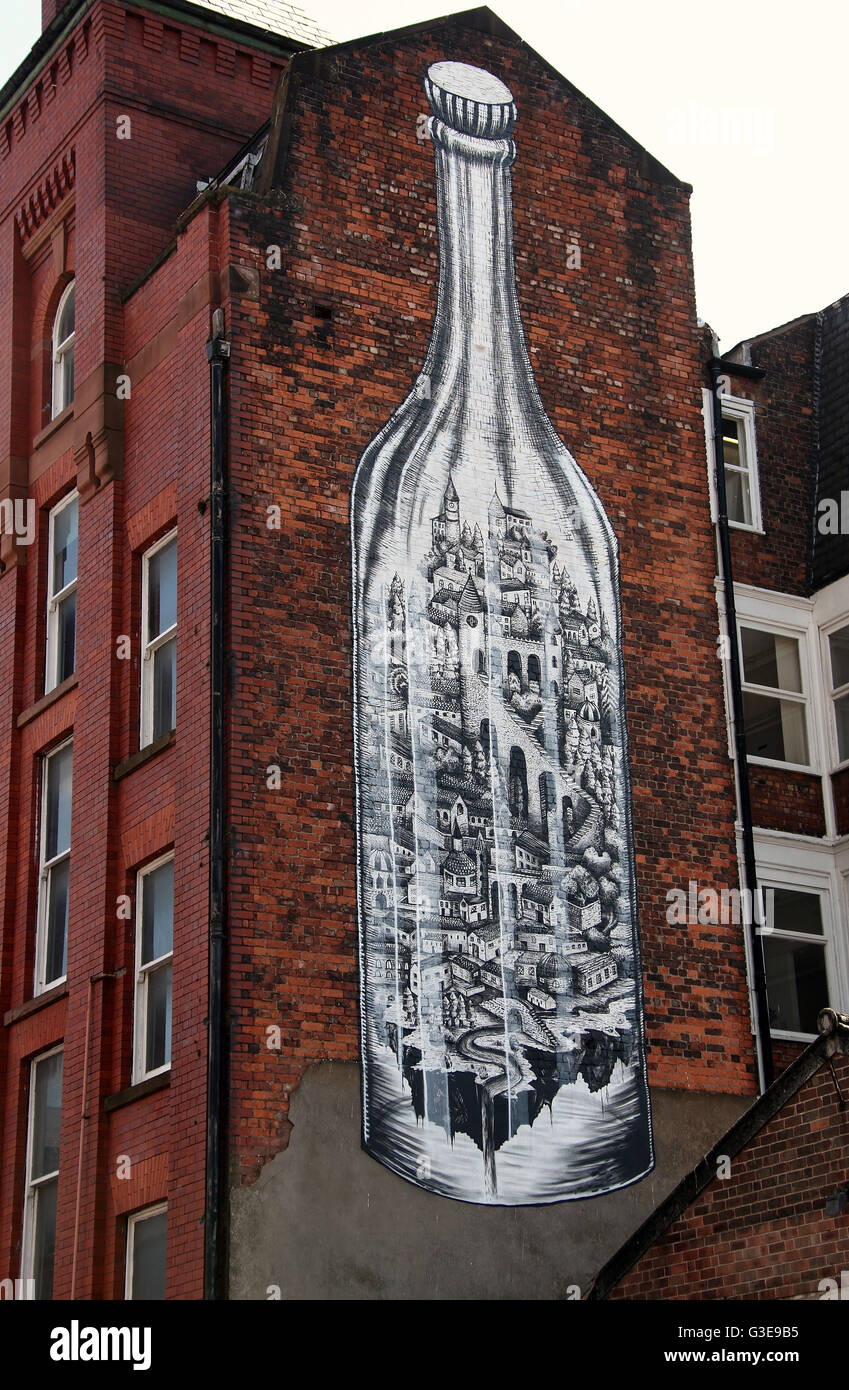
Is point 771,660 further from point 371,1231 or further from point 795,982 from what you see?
point 371,1231

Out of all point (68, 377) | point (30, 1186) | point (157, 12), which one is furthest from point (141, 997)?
point (157, 12)

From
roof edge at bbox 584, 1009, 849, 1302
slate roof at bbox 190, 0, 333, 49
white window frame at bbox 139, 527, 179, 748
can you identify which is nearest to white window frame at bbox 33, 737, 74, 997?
white window frame at bbox 139, 527, 179, 748

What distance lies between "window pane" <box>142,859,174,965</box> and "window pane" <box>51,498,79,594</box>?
495 cm

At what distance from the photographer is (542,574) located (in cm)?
2269

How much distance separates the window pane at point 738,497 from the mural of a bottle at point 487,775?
121 inches

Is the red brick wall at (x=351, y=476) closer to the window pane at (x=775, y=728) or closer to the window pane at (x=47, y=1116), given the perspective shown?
the window pane at (x=775, y=728)

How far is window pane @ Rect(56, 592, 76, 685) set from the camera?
24.0 meters

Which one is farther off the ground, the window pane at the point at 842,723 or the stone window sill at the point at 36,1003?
the window pane at the point at 842,723

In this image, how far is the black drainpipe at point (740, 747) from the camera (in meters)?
22.2

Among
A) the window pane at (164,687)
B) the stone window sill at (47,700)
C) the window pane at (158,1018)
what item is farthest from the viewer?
the stone window sill at (47,700)

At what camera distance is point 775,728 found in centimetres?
2519

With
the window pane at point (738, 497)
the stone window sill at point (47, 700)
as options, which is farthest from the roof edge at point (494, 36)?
the stone window sill at point (47, 700)

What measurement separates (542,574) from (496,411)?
6.84 ft

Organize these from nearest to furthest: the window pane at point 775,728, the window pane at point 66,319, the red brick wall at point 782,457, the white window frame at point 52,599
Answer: the white window frame at point 52,599 < the window pane at point 775,728 < the red brick wall at point 782,457 < the window pane at point 66,319
